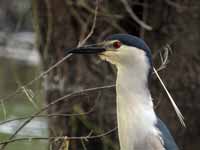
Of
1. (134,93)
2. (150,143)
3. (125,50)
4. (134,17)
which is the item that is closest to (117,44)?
(125,50)

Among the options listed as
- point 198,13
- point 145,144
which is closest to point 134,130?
point 145,144

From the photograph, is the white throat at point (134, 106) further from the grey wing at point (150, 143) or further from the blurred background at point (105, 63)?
the blurred background at point (105, 63)

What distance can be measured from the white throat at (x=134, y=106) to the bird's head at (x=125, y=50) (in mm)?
20

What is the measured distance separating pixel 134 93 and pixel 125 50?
0.64ft

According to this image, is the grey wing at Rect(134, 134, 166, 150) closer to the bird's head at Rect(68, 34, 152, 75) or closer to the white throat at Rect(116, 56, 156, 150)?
the white throat at Rect(116, 56, 156, 150)

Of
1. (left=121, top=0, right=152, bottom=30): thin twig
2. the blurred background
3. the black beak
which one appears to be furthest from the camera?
the blurred background

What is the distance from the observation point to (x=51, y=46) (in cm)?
655

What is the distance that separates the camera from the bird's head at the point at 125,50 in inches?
145

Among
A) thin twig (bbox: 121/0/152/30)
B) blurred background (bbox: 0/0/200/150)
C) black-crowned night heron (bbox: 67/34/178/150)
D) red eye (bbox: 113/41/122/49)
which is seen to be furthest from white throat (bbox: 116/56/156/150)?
blurred background (bbox: 0/0/200/150)

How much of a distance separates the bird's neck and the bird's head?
0.05 m

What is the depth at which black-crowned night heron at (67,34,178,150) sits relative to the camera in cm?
368

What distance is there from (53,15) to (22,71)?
6138 mm

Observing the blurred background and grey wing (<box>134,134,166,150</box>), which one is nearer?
grey wing (<box>134,134,166,150</box>)

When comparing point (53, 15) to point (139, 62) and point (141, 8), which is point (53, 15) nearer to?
point (141, 8)
